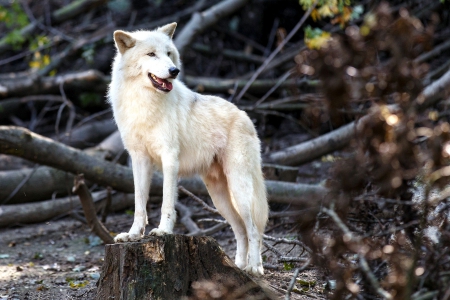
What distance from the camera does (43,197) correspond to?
879cm

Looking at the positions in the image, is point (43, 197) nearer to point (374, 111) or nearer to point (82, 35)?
point (82, 35)

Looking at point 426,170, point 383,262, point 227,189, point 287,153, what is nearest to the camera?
point 426,170

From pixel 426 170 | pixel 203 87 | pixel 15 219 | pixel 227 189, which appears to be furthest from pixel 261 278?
pixel 203 87

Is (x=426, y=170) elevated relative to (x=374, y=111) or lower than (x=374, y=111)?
lower

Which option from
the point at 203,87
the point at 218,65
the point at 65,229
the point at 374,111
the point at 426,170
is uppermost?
the point at 218,65

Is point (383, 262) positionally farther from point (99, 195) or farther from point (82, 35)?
point (82, 35)

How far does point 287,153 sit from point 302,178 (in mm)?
1220

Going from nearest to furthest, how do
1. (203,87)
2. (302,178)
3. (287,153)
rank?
(287,153) → (302,178) → (203,87)

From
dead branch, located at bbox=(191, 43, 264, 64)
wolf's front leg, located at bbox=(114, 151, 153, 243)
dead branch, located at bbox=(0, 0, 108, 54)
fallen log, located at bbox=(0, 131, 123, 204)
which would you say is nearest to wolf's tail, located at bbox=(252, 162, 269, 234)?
wolf's front leg, located at bbox=(114, 151, 153, 243)

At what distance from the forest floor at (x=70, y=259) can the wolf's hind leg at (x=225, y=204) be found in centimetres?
43

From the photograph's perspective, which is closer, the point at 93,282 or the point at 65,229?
the point at 93,282

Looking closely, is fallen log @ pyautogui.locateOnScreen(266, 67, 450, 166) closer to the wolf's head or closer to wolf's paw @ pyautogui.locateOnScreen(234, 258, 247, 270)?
wolf's paw @ pyautogui.locateOnScreen(234, 258, 247, 270)

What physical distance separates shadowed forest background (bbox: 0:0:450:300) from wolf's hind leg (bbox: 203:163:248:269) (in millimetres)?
381

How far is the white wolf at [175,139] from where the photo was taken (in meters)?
5.20
